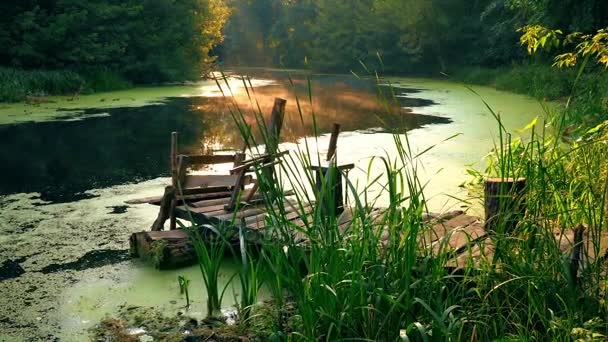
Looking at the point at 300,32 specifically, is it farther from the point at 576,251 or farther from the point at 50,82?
the point at 576,251

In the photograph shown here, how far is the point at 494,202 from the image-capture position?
3.48m

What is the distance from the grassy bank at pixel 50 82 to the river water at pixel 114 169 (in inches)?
26.6

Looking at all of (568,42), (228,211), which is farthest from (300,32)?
(228,211)

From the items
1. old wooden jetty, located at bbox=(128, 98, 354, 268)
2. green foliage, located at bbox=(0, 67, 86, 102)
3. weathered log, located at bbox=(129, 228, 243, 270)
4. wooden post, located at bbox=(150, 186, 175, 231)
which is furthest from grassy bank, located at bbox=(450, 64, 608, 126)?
green foliage, located at bbox=(0, 67, 86, 102)

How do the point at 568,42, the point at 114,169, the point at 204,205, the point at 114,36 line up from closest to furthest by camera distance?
the point at 204,205
the point at 568,42
the point at 114,169
the point at 114,36

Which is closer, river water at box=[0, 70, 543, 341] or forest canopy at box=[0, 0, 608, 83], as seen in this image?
river water at box=[0, 70, 543, 341]

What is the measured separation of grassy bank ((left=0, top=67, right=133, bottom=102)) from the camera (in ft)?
47.0

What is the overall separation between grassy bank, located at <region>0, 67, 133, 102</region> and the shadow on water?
82.6 inches

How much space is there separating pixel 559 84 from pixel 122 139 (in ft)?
30.1

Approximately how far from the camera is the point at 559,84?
14234mm

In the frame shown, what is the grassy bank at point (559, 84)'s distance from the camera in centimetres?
767

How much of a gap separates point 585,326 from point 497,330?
371 millimetres

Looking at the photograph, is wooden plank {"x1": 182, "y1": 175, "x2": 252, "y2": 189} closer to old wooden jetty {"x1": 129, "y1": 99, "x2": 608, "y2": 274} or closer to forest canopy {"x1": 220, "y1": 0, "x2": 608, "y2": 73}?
old wooden jetty {"x1": 129, "y1": 99, "x2": 608, "y2": 274}

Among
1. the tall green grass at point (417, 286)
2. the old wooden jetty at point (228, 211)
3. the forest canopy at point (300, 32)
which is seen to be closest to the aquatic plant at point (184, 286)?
the old wooden jetty at point (228, 211)
